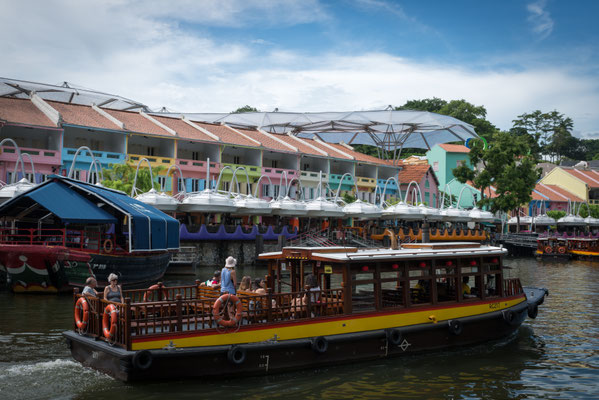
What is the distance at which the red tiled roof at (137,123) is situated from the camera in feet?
149

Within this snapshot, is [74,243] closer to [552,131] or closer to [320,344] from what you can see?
[320,344]

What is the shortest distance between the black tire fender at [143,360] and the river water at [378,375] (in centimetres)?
51

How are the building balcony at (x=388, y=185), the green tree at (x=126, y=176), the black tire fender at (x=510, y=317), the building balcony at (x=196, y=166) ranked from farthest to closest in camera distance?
the building balcony at (x=388, y=185), the building balcony at (x=196, y=166), the green tree at (x=126, y=176), the black tire fender at (x=510, y=317)

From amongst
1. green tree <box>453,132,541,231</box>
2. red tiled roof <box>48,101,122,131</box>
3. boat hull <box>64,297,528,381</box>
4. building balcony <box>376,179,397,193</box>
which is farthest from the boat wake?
building balcony <box>376,179,397,193</box>

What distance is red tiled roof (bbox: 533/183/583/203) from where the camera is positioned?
83713 mm

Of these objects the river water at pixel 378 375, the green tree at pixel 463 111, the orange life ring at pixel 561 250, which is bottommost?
the river water at pixel 378 375

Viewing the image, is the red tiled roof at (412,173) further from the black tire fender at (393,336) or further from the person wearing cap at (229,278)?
the person wearing cap at (229,278)

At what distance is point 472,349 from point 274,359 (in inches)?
228

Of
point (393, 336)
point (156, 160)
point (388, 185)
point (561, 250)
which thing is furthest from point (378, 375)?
point (388, 185)

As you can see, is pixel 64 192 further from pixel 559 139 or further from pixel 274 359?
pixel 559 139

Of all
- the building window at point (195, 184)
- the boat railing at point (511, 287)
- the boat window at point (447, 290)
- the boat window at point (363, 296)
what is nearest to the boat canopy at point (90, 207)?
the boat window at point (363, 296)

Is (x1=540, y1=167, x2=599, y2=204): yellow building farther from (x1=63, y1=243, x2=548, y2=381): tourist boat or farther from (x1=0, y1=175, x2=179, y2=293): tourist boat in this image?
(x1=63, y1=243, x2=548, y2=381): tourist boat

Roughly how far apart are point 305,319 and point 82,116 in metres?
36.3

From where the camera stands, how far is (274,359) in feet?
39.7
